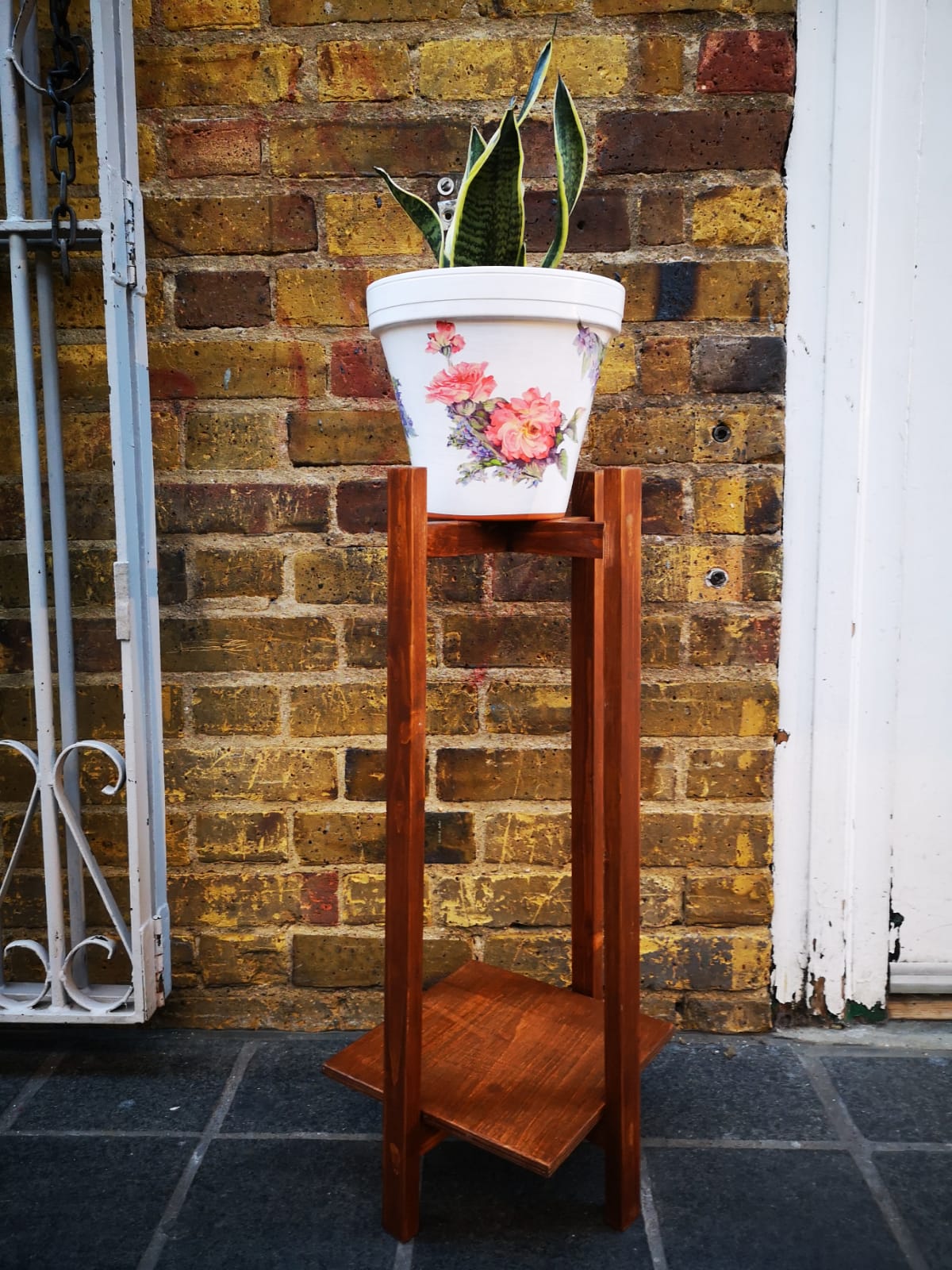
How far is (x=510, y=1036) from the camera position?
4.36 ft

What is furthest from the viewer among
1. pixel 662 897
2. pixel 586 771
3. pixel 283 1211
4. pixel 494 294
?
pixel 662 897

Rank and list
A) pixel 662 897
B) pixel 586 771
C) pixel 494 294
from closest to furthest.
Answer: pixel 494 294 → pixel 586 771 → pixel 662 897

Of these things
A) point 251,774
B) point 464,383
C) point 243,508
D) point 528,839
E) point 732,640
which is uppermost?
point 464,383

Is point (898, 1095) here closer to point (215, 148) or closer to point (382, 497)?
point (382, 497)

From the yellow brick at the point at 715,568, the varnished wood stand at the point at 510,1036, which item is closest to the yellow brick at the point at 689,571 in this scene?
the yellow brick at the point at 715,568

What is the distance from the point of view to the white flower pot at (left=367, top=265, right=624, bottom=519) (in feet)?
3.39

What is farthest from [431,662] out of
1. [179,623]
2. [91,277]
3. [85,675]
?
[91,277]

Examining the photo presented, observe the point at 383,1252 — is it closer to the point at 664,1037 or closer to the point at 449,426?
the point at 664,1037

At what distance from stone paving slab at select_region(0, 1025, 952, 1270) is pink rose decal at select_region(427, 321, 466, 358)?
1.05 m

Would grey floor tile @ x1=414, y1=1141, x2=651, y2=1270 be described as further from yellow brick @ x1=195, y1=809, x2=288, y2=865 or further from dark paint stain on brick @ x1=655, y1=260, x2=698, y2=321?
dark paint stain on brick @ x1=655, y1=260, x2=698, y2=321

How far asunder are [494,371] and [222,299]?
661 mm

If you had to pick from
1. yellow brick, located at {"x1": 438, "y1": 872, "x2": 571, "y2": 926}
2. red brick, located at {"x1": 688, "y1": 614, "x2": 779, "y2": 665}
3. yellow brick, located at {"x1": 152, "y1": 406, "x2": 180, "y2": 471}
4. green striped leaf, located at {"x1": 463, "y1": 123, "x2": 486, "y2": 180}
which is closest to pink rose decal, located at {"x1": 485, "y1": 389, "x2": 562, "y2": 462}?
green striped leaf, located at {"x1": 463, "y1": 123, "x2": 486, "y2": 180}

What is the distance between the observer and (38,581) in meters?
1.48

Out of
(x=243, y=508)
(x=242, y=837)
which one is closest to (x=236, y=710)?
(x=242, y=837)
